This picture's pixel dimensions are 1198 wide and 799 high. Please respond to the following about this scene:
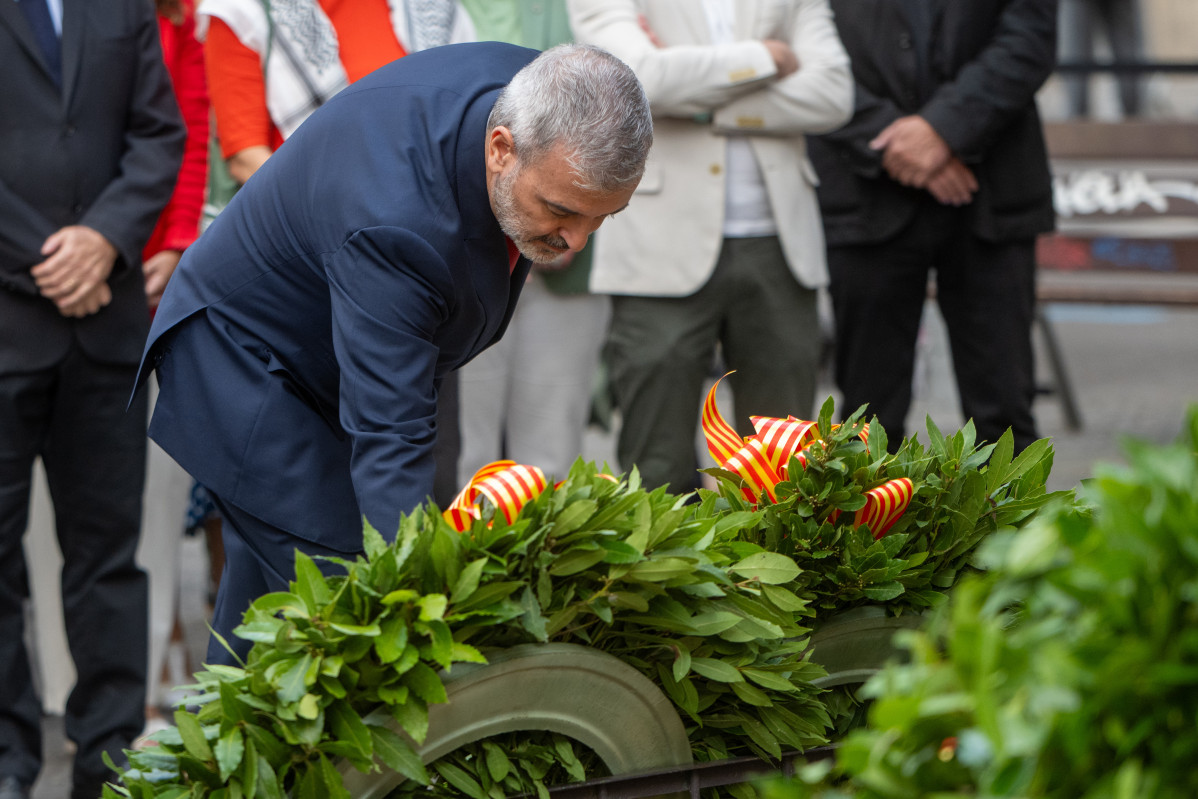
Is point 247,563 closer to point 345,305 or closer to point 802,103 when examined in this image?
point 345,305

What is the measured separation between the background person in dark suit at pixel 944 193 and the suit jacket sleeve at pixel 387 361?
6.40ft

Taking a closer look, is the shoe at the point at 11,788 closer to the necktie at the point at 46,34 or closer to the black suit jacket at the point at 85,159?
the black suit jacket at the point at 85,159

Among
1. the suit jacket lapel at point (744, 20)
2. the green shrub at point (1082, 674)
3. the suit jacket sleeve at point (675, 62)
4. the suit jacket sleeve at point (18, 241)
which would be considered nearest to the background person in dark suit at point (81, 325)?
the suit jacket sleeve at point (18, 241)

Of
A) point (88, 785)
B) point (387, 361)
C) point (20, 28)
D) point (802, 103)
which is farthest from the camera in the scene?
point (802, 103)

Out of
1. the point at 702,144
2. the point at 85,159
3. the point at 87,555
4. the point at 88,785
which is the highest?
the point at 85,159

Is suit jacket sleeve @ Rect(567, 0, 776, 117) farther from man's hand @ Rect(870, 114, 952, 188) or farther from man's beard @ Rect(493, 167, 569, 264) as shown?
man's beard @ Rect(493, 167, 569, 264)

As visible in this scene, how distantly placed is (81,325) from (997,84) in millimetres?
2352

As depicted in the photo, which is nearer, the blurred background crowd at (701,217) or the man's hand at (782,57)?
the blurred background crowd at (701,217)

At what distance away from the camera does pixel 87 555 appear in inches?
117

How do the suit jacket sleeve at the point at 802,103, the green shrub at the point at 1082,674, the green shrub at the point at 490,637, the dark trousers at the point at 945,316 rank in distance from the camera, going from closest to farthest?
1. the green shrub at the point at 1082,674
2. the green shrub at the point at 490,637
3. the suit jacket sleeve at the point at 802,103
4. the dark trousers at the point at 945,316

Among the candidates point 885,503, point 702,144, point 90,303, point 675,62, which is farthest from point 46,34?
point 885,503

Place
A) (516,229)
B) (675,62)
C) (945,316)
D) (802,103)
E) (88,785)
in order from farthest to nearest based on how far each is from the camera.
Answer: (945,316) → (802,103) → (675,62) → (88,785) → (516,229)

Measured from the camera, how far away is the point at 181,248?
10.7 feet

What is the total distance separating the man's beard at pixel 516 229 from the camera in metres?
1.96
